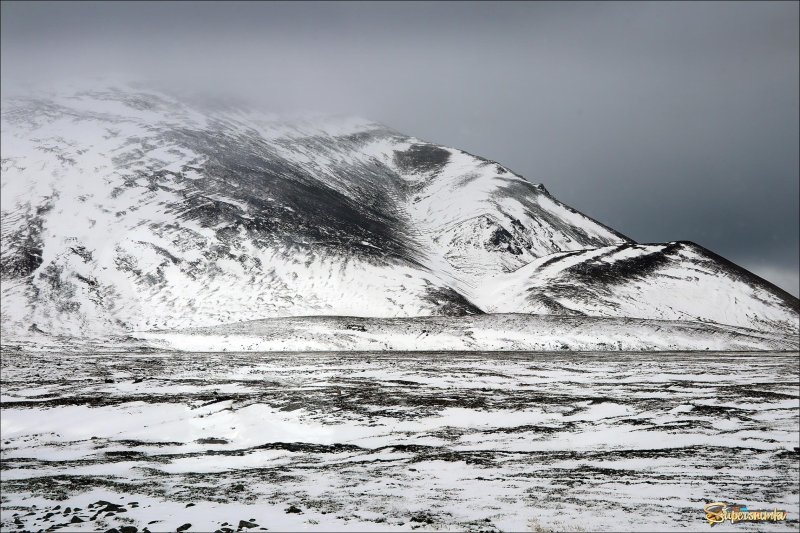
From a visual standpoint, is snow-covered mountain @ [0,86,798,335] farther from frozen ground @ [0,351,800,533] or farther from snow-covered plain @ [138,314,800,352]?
frozen ground @ [0,351,800,533]

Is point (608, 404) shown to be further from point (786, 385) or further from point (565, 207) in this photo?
point (565, 207)

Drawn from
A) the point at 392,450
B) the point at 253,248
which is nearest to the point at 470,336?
the point at 253,248

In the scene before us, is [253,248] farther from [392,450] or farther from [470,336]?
[392,450]

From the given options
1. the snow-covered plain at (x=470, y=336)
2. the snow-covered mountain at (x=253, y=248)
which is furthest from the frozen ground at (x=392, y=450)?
the snow-covered mountain at (x=253, y=248)

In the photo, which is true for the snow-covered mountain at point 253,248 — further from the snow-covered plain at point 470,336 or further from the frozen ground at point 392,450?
the frozen ground at point 392,450

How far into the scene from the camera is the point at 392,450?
70.5ft

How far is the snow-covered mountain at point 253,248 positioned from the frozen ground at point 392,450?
47844mm

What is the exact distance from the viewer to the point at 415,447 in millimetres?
21766

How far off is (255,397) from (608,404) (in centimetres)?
1909

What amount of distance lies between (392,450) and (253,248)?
87072 mm

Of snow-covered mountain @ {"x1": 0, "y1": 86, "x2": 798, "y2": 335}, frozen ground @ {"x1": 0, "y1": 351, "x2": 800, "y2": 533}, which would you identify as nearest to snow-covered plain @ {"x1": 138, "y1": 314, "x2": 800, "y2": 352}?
snow-covered mountain @ {"x1": 0, "y1": 86, "x2": 798, "y2": 335}

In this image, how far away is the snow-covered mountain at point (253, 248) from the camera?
8794 cm

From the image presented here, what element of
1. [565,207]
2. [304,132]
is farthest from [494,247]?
[304,132]

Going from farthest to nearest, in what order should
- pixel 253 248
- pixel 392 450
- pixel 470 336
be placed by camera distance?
pixel 253 248, pixel 470 336, pixel 392 450
